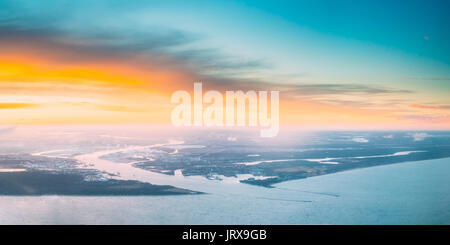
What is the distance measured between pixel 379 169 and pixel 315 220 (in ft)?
24.6

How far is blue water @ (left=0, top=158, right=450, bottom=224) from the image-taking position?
694cm

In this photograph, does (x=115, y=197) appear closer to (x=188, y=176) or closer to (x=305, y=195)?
(x=188, y=176)

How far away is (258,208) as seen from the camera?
775 centimetres

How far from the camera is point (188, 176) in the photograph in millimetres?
10961

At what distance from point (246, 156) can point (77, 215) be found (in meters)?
9.20

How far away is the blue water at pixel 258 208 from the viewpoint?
6938 millimetres

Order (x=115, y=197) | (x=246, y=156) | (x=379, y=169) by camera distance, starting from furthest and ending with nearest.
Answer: (x=246, y=156) < (x=379, y=169) < (x=115, y=197)
